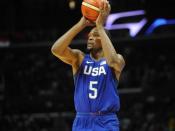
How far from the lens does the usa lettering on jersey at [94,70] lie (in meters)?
4.78

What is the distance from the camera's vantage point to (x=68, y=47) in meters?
4.88

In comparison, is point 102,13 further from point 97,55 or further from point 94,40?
point 97,55

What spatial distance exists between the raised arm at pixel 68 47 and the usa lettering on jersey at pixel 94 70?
13cm

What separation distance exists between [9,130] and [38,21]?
3692 millimetres

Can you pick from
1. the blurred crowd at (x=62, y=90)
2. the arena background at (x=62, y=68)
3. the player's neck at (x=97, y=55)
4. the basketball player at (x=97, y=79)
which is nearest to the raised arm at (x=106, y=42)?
the basketball player at (x=97, y=79)

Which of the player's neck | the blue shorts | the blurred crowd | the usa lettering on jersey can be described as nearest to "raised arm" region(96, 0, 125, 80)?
the usa lettering on jersey

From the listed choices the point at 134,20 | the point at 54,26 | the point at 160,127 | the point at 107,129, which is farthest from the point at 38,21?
the point at 107,129

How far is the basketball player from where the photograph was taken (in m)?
4.66

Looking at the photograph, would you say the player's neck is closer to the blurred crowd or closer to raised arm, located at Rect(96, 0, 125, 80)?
raised arm, located at Rect(96, 0, 125, 80)

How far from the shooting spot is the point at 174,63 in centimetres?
1526

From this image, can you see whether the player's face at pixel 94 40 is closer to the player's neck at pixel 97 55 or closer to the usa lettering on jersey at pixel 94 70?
the player's neck at pixel 97 55

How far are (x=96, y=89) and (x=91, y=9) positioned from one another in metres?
0.79

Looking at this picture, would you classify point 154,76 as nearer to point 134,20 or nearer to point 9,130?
point 134,20

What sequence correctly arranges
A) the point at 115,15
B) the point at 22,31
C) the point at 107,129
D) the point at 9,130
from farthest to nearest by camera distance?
the point at 22,31, the point at 9,130, the point at 115,15, the point at 107,129
